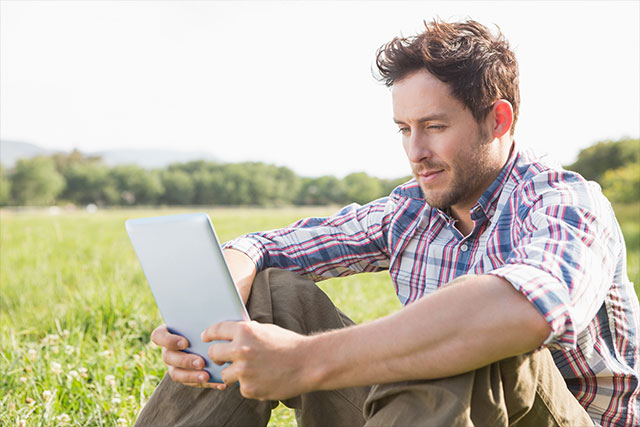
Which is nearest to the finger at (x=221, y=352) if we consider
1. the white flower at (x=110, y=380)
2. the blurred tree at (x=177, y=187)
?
the white flower at (x=110, y=380)

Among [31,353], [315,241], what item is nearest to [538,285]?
[315,241]

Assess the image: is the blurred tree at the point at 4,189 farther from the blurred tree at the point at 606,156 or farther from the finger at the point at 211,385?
the finger at the point at 211,385

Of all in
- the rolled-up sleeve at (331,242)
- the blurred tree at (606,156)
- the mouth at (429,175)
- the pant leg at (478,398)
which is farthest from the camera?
the blurred tree at (606,156)

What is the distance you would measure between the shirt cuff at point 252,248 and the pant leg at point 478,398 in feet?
2.76

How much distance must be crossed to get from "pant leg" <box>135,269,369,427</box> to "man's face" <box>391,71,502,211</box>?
0.54m

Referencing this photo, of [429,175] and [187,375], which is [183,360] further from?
[429,175]

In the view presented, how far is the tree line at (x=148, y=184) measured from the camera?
189 feet

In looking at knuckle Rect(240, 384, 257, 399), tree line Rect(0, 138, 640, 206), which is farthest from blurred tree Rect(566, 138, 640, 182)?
knuckle Rect(240, 384, 257, 399)

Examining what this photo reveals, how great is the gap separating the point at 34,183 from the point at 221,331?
6829cm

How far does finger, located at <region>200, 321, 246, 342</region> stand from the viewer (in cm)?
150

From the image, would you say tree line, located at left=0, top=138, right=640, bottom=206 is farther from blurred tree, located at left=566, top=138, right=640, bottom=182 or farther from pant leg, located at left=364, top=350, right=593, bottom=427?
pant leg, located at left=364, top=350, right=593, bottom=427

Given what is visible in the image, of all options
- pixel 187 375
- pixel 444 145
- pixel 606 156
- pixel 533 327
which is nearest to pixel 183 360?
pixel 187 375

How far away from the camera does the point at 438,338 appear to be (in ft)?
4.22

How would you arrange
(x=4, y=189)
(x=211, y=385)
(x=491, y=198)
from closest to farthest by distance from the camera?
(x=211, y=385) < (x=491, y=198) < (x=4, y=189)
